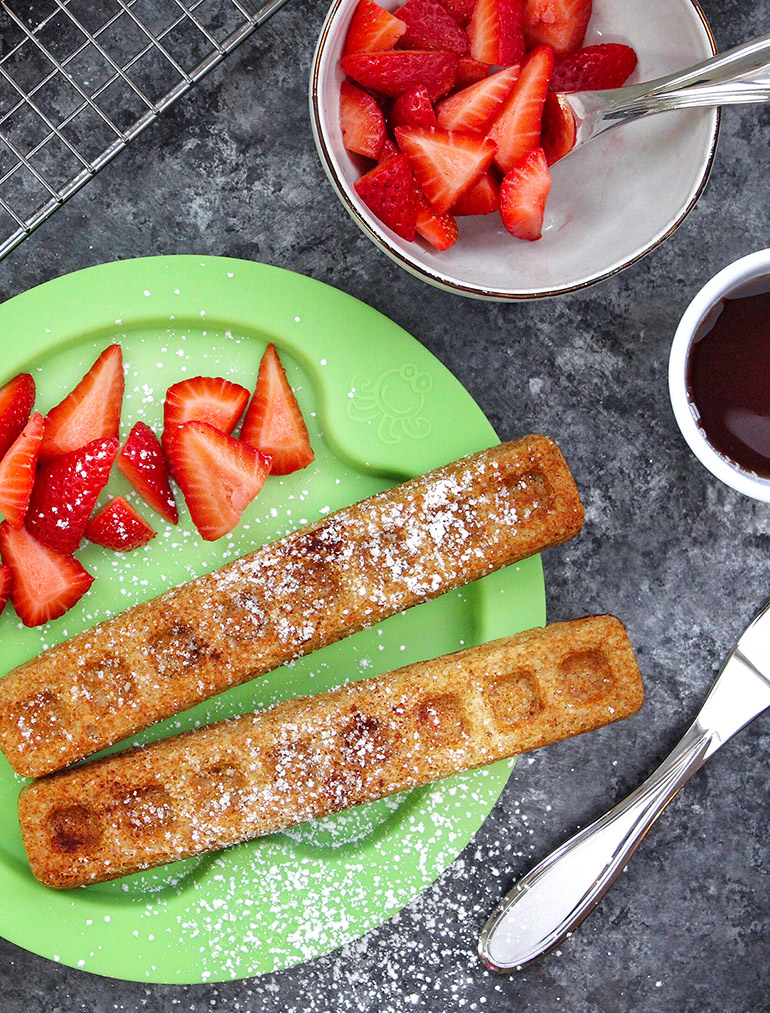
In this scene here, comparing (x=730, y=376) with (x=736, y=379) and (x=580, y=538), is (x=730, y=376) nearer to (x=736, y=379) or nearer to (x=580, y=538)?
(x=736, y=379)

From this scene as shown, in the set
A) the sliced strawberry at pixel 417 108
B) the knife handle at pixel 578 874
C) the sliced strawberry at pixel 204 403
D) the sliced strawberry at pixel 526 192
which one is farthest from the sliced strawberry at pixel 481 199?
the knife handle at pixel 578 874

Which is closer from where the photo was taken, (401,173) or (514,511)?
(401,173)

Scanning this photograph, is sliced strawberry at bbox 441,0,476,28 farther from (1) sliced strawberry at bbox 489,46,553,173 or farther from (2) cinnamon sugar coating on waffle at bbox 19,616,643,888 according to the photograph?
(2) cinnamon sugar coating on waffle at bbox 19,616,643,888

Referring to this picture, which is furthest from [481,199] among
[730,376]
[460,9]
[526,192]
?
[730,376]

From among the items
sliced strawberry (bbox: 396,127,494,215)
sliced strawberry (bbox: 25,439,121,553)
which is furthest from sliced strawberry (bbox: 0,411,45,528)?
sliced strawberry (bbox: 396,127,494,215)

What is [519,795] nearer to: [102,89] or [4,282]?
[4,282]

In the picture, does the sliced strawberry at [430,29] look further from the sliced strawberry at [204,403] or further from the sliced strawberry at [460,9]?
the sliced strawberry at [204,403]

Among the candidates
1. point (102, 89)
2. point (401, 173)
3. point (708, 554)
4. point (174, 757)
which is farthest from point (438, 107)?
point (174, 757)
